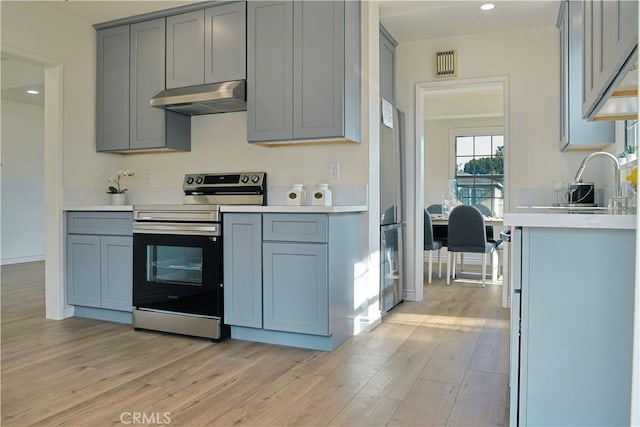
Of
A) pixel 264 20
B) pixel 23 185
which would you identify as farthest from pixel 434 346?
pixel 23 185

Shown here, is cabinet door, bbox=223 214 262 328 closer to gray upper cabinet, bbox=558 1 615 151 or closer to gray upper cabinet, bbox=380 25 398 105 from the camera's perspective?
gray upper cabinet, bbox=380 25 398 105

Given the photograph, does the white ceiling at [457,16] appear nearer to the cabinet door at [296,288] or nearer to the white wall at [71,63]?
the cabinet door at [296,288]

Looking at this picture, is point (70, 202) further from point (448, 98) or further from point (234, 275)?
point (448, 98)

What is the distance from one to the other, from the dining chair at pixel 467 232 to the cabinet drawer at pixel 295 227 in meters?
2.77

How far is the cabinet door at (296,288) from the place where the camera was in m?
2.88

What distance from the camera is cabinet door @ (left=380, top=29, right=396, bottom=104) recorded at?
13.4ft

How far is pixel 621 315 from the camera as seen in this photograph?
1537 mm

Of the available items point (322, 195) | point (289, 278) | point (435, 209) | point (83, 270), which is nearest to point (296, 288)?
point (289, 278)

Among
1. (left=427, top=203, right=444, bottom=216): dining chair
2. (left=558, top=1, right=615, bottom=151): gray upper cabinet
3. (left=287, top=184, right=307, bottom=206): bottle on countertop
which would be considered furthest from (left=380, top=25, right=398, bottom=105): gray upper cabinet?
(left=427, top=203, right=444, bottom=216): dining chair

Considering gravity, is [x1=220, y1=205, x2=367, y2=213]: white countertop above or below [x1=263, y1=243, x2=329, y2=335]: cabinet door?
above

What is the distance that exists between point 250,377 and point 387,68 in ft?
9.67

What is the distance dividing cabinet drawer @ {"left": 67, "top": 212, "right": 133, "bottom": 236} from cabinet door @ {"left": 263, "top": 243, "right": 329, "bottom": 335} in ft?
3.98

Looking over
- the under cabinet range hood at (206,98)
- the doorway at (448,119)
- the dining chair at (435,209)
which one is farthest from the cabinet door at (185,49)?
the dining chair at (435,209)

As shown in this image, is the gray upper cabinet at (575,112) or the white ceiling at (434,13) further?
the white ceiling at (434,13)
